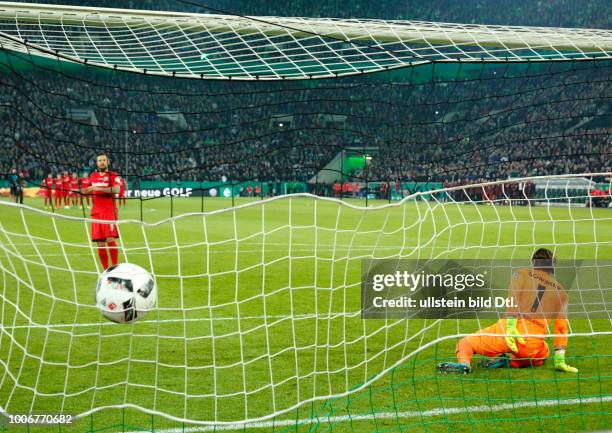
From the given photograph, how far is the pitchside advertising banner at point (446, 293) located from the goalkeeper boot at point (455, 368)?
124 cm

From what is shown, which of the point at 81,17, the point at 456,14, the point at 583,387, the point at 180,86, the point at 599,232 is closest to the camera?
the point at 583,387

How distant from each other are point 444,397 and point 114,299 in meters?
2.18

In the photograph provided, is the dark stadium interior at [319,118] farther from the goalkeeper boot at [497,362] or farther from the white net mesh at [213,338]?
the goalkeeper boot at [497,362]

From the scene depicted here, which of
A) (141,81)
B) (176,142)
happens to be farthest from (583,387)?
(141,81)

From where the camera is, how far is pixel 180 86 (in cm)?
3312

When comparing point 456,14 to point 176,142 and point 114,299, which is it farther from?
point 114,299

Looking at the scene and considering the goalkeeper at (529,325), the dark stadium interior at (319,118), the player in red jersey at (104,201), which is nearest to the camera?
the goalkeeper at (529,325)

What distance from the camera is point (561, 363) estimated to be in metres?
4.85

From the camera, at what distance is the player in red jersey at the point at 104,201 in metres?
8.07

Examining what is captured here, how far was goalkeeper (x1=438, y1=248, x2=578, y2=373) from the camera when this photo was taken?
4.86m

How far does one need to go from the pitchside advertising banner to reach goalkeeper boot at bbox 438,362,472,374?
49.0 inches

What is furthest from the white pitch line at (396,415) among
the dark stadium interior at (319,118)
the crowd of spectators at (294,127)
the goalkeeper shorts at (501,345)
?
the crowd of spectators at (294,127)

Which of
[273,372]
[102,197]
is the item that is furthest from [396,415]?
[102,197]

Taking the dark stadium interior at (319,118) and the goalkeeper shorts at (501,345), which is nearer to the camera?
the goalkeeper shorts at (501,345)
